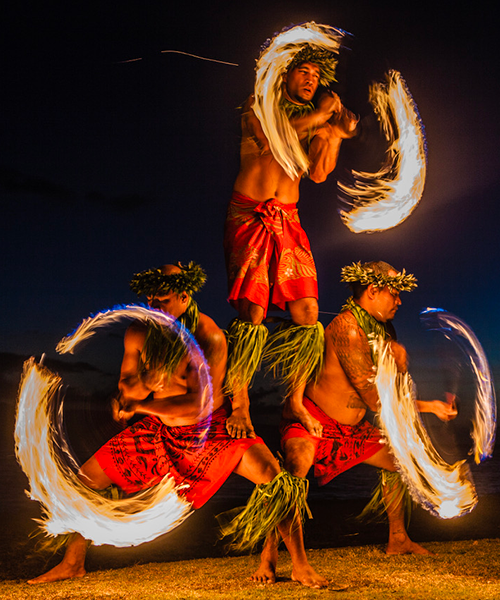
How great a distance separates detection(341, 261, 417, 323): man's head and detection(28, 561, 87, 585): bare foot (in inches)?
78.4

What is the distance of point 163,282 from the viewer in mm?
3277

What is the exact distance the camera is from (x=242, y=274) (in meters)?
3.37

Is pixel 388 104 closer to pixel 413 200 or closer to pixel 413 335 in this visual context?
pixel 413 200

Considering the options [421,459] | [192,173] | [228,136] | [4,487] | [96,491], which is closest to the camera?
[96,491]

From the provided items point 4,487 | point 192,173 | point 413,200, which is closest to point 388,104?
point 413,200

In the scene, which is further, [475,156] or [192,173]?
[475,156]

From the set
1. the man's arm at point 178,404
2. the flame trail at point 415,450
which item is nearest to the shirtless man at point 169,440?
the man's arm at point 178,404

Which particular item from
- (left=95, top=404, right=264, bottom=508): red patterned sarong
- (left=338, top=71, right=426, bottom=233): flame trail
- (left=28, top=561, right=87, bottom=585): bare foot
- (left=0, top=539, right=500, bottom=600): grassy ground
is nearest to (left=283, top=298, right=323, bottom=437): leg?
(left=95, top=404, right=264, bottom=508): red patterned sarong

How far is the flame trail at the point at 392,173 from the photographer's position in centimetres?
359

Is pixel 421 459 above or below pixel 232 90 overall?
below

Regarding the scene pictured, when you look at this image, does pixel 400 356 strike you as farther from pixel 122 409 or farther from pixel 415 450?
pixel 122 409

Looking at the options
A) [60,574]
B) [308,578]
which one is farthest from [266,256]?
[60,574]

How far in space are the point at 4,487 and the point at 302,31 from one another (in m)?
4.28

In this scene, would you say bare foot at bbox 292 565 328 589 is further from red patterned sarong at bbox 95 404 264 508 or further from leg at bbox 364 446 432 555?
leg at bbox 364 446 432 555
